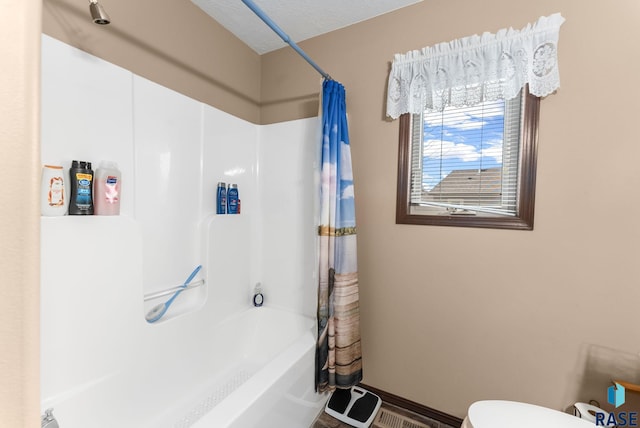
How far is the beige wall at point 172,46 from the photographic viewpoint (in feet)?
3.81

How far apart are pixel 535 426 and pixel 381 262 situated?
96 cm

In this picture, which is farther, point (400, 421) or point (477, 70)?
point (400, 421)

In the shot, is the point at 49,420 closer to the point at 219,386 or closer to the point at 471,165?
the point at 219,386

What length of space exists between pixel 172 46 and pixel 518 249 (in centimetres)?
223

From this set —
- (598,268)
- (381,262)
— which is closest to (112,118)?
(381,262)

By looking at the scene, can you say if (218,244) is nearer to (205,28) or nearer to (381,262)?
(381,262)

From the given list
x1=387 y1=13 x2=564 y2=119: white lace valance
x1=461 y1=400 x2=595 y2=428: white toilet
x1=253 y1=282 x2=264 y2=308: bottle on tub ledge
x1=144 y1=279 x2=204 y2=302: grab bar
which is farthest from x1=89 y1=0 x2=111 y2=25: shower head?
x1=461 y1=400 x2=595 y2=428: white toilet

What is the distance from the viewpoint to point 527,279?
4.46 feet

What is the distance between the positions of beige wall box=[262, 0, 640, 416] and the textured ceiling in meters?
0.07

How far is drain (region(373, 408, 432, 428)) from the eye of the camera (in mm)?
1523

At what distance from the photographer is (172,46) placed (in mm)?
1526

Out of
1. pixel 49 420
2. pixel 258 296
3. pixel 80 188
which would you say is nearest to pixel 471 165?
pixel 258 296

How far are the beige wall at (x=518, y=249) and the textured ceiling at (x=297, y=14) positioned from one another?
74 millimetres

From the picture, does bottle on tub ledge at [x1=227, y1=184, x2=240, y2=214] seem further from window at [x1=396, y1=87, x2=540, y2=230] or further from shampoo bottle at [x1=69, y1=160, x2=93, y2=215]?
window at [x1=396, y1=87, x2=540, y2=230]
